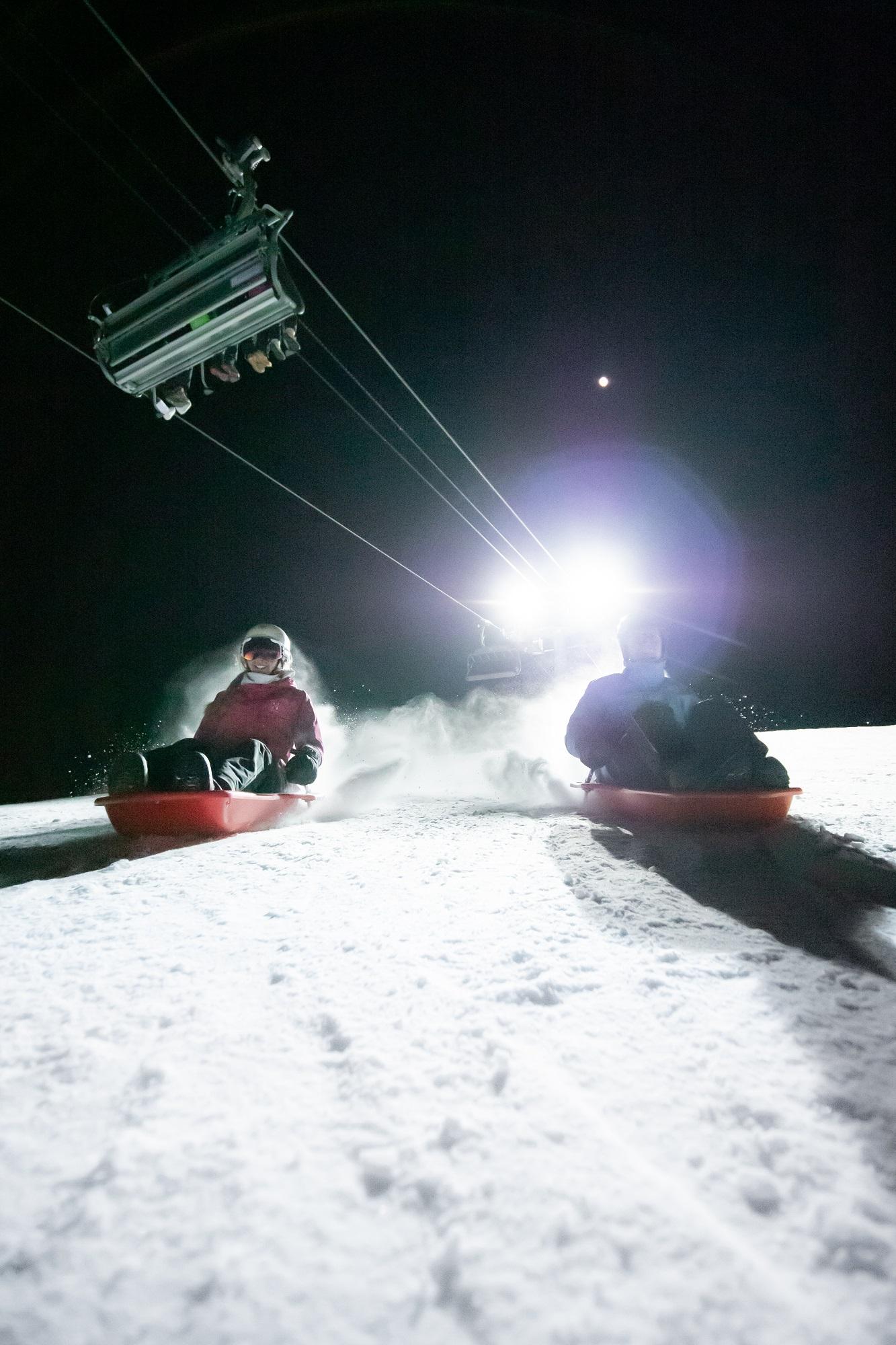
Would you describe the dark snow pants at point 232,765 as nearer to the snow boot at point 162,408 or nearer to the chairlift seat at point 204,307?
the chairlift seat at point 204,307

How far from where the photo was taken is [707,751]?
9.29 feet

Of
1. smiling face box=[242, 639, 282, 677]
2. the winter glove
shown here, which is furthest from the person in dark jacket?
smiling face box=[242, 639, 282, 677]

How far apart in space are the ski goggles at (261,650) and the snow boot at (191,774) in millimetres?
1402

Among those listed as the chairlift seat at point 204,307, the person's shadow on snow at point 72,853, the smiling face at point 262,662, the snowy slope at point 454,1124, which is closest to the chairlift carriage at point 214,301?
the chairlift seat at point 204,307

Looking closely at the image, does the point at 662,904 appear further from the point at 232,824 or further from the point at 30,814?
the point at 30,814

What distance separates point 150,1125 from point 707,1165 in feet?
2.70

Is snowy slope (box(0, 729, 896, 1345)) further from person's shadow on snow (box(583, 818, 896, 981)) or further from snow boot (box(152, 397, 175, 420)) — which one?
snow boot (box(152, 397, 175, 420))

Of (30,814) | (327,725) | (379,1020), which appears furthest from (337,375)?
(379,1020)

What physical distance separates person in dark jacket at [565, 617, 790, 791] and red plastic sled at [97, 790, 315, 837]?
237cm

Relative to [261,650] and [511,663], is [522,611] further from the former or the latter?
[261,650]

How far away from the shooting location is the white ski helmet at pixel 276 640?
4324 mm

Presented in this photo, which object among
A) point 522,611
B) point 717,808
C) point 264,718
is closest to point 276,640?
point 264,718

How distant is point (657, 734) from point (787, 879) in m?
1.09

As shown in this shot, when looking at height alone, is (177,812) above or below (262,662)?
below
